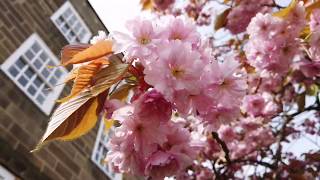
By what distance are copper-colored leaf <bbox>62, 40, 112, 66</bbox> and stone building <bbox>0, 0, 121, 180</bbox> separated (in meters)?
3.56

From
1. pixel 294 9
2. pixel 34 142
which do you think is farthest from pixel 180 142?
pixel 34 142

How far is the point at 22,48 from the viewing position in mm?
5484

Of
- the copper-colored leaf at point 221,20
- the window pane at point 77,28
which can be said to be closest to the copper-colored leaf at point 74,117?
the copper-colored leaf at point 221,20

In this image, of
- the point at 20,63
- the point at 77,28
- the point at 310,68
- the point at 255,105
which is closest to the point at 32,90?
the point at 20,63

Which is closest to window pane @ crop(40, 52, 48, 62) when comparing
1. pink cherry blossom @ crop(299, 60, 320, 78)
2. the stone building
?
the stone building

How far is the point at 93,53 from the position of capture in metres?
1.10

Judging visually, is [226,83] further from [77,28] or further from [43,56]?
[77,28]

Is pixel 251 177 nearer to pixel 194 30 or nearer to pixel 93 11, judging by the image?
pixel 194 30

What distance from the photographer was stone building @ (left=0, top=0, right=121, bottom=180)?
4.58m

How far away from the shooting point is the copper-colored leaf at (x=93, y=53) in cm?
107

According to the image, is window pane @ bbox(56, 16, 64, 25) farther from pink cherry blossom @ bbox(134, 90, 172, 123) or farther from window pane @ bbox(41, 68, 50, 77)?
pink cherry blossom @ bbox(134, 90, 172, 123)

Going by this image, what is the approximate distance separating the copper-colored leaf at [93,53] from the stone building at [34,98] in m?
3.56

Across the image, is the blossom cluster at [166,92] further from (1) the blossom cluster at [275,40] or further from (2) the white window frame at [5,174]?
(2) the white window frame at [5,174]

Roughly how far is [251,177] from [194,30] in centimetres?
369
